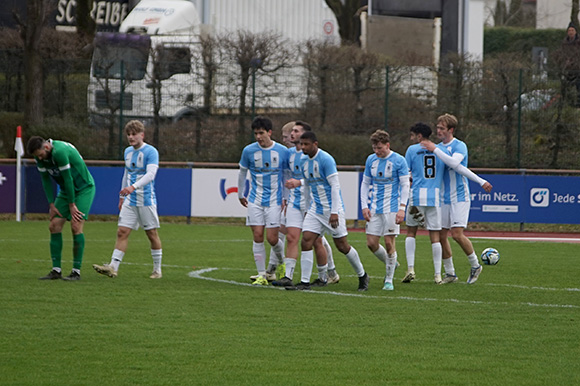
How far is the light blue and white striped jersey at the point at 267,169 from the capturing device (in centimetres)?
1223

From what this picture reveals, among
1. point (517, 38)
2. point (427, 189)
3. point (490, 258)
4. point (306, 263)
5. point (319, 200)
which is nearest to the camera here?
point (319, 200)

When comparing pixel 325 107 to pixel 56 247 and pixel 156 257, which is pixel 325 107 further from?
→ pixel 56 247

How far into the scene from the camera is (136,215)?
12.5 meters

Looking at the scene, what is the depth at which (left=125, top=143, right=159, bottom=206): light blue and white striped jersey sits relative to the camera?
484 inches

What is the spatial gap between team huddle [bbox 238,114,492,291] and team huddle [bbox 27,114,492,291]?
12 mm

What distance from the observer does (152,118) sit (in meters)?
25.9

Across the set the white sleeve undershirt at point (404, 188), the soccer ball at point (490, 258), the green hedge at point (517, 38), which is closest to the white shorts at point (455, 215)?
the white sleeve undershirt at point (404, 188)

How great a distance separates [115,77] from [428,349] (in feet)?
64.3

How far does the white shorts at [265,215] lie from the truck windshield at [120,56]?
14606 millimetres

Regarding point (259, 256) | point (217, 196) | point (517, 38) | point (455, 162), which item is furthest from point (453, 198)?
point (517, 38)

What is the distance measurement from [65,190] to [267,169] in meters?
2.45

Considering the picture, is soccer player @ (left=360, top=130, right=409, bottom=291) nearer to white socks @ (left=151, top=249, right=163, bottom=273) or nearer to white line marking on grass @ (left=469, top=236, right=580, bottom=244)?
white socks @ (left=151, top=249, right=163, bottom=273)

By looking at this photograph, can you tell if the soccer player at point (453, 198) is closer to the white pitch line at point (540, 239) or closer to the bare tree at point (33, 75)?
the white pitch line at point (540, 239)

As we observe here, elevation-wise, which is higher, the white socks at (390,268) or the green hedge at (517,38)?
the green hedge at (517,38)
